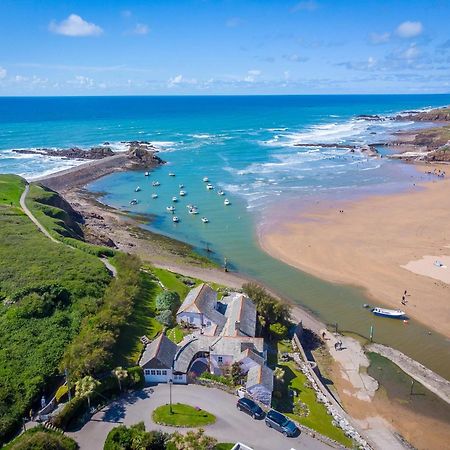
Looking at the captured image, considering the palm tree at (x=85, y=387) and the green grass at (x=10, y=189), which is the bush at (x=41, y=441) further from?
the green grass at (x=10, y=189)

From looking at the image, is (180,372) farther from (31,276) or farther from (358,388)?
(31,276)

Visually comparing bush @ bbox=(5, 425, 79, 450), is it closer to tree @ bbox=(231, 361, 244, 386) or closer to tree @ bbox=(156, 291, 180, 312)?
tree @ bbox=(231, 361, 244, 386)

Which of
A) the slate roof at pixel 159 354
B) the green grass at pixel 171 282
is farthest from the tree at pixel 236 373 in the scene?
the green grass at pixel 171 282

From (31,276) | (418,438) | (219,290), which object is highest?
(31,276)

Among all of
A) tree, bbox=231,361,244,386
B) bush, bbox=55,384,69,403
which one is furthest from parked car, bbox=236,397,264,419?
bush, bbox=55,384,69,403

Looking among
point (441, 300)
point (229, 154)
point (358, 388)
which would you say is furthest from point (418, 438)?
point (229, 154)
